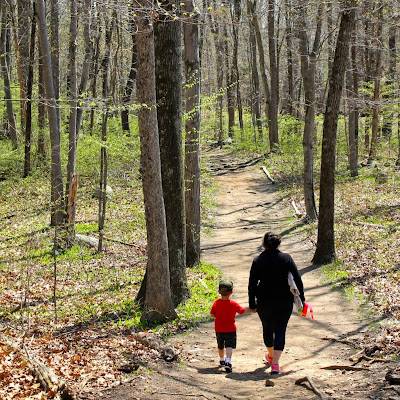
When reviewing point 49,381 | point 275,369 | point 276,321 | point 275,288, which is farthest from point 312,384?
point 49,381

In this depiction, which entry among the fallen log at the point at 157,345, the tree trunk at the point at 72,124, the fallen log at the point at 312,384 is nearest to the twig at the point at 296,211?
the tree trunk at the point at 72,124

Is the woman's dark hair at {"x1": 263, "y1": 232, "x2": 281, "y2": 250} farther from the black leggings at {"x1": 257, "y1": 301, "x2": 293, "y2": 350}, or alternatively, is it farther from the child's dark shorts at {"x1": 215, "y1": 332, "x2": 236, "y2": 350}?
the child's dark shorts at {"x1": 215, "y1": 332, "x2": 236, "y2": 350}

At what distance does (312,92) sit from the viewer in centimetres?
1719

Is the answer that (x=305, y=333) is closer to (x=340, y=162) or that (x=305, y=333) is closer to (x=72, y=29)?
(x=72, y=29)

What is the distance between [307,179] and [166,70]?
9.45 meters

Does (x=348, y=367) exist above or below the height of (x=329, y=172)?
below

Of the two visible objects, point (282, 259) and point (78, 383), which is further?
point (282, 259)

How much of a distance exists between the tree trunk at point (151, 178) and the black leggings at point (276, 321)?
2.41 m

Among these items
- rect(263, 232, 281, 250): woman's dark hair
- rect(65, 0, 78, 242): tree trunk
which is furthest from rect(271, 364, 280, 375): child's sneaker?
rect(65, 0, 78, 242): tree trunk

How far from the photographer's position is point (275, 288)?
637cm

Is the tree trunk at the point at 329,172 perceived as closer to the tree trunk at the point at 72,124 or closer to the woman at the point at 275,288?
the woman at the point at 275,288

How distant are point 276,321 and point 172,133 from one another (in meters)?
4.39

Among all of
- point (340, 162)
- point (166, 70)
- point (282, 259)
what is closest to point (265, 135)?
point (340, 162)

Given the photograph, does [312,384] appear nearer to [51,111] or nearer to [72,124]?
[51,111]
